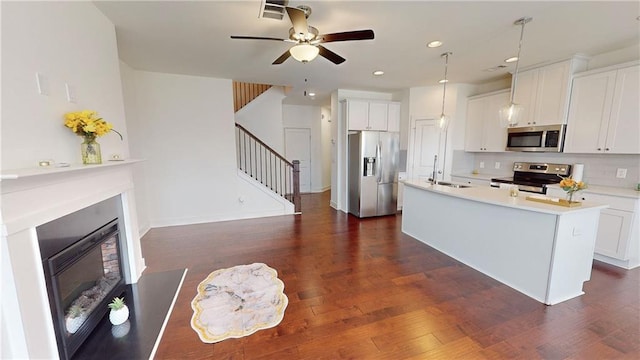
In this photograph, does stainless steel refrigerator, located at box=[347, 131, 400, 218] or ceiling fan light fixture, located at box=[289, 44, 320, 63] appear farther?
stainless steel refrigerator, located at box=[347, 131, 400, 218]

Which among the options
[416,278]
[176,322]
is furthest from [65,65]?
[416,278]

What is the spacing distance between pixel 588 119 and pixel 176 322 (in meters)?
5.54

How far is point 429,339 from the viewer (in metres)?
1.94

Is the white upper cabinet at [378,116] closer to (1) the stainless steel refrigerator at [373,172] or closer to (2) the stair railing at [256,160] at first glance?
(1) the stainless steel refrigerator at [373,172]

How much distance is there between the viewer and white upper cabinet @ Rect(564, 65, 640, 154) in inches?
119

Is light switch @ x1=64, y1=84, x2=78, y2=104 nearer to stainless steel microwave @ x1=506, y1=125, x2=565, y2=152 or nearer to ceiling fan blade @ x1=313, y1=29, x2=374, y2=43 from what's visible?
ceiling fan blade @ x1=313, y1=29, x2=374, y2=43

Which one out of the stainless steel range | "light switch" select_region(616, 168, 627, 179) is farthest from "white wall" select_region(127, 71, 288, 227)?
"light switch" select_region(616, 168, 627, 179)

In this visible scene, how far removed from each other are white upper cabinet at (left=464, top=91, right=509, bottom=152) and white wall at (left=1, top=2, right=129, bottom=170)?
5.69m

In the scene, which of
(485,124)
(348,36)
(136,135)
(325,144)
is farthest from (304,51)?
(325,144)

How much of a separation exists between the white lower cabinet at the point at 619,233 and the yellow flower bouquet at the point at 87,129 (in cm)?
546

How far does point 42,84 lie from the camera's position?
1619 mm

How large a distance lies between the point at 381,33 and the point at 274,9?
4.04 ft

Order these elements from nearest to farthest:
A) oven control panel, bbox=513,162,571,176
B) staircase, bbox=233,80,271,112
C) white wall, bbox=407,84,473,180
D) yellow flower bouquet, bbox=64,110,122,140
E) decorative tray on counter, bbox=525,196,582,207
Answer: yellow flower bouquet, bbox=64,110,122,140 < decorative tray on counter, bbox=525,196,582,207 < oven control panel, bbox=513,162,571,176 < white wall, bbox=407,84,473,180 < staircase, bbox=233,80,271,112

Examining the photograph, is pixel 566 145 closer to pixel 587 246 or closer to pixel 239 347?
pixel 587 246
